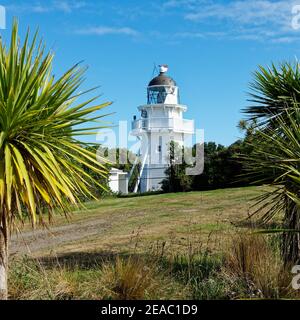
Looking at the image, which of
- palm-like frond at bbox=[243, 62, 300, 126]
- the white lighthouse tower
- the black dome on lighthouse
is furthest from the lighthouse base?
palm-like frond at bbox=[243, 62, 300, 126]

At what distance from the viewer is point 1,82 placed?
219 inches

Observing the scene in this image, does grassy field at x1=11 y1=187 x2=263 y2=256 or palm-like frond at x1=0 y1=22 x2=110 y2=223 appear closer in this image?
palm-like frond at x1=0 y1=22 x2=110 y2=223

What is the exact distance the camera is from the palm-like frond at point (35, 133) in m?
5.21

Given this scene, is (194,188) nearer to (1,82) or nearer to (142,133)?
(142,133)

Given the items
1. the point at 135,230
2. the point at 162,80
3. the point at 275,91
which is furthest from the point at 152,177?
the point at 275,91

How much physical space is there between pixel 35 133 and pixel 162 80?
4629cm

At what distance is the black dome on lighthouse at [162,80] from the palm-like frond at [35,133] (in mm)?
45023

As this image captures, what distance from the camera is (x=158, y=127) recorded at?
46.2m

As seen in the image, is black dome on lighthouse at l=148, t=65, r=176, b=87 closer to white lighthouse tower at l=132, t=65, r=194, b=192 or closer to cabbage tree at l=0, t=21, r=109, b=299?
white lighthouse tower at l=132, t=65, r=194, b=192

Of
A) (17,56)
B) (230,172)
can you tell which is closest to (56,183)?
(17,56)

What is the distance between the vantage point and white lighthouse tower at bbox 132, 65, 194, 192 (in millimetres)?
42500

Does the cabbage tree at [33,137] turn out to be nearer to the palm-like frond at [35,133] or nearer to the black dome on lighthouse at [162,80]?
the palm-like frond at [35,133]

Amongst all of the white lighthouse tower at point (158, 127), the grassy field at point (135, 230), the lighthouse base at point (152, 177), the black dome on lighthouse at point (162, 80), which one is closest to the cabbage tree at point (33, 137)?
the grassy field at point (135, 230)

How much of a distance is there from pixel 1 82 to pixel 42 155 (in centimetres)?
105
